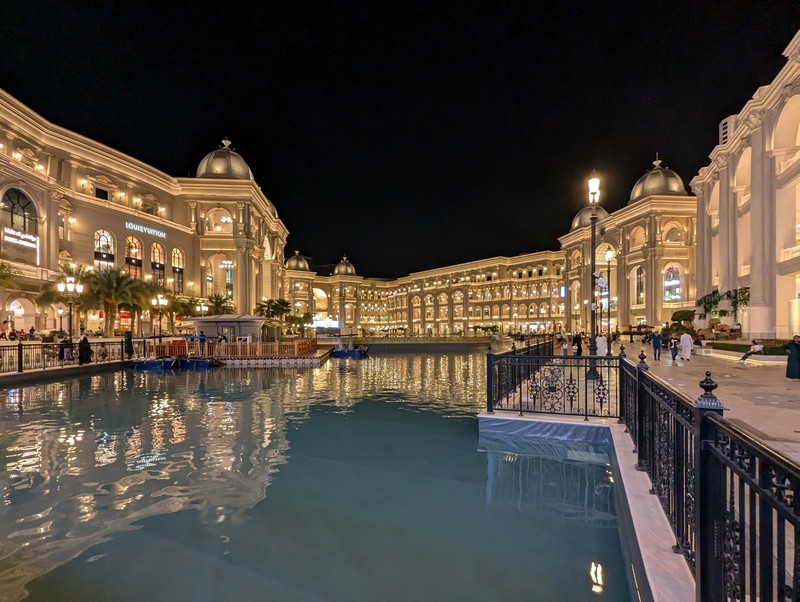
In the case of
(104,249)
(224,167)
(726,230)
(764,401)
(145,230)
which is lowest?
(764,401)

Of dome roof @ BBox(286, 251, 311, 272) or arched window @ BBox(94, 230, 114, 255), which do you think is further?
dome roof @ BBox(286, 251, 311, 272)

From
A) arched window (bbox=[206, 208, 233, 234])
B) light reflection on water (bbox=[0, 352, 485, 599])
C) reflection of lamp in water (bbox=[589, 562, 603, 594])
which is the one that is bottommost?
light reflection on water (bbox=[0, 352, 485, 599])

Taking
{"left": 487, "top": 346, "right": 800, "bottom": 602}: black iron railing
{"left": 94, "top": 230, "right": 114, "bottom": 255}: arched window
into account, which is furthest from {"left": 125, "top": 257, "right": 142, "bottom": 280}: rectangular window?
{"left": 487, "top": 346, "right": 800, "bottom": 602}: black iron railing

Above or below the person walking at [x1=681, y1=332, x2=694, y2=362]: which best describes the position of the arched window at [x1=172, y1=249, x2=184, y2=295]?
above

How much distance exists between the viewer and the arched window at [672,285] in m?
59.5

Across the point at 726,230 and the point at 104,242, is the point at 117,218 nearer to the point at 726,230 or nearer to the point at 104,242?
the point at 104,242

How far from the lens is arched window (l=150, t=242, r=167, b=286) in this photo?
51938 mm

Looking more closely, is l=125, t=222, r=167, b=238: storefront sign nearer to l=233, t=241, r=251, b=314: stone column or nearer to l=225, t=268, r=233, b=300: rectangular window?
l=225, t=268, r=233, b=300: rectangular window

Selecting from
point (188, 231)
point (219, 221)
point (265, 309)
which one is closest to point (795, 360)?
point (265, 309)

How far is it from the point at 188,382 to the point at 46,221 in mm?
29728

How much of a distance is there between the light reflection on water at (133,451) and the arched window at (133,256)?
1442 inches

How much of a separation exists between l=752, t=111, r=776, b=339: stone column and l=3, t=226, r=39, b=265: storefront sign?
1939 inches

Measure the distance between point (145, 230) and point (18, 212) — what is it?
16058 millimetres

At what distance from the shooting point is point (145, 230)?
51094mm
